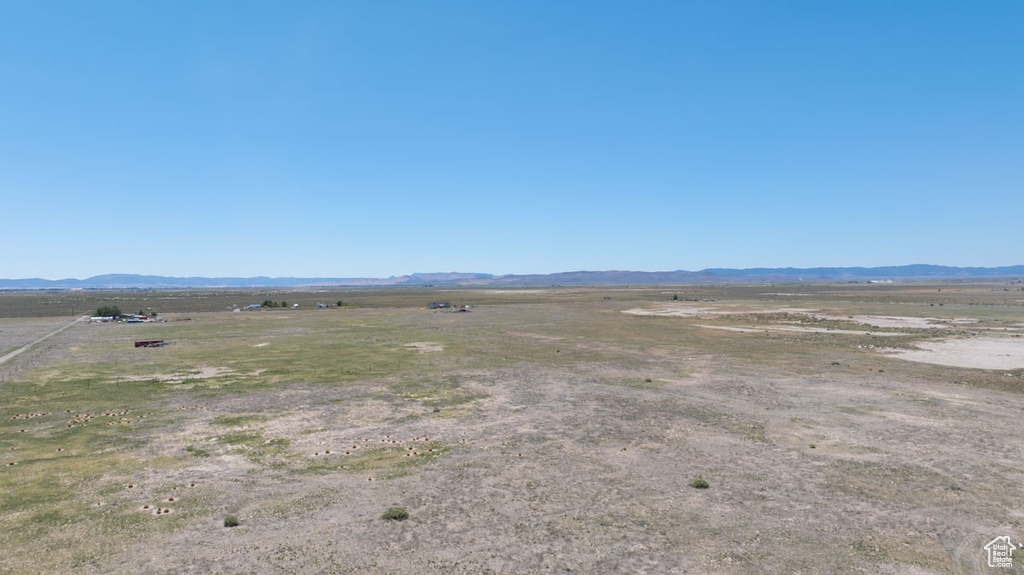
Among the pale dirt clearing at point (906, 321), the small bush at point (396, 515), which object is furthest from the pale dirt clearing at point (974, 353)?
the small bush at point (396, 515)

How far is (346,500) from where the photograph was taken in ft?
52.1

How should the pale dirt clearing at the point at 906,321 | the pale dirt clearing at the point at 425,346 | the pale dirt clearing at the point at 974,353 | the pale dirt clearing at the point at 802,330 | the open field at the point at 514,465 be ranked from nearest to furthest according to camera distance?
the open field at the point at 514,465 < the pale dirt clearing at the point at 974,353 < the pale dirt clearing at the point at 425,346 < the pale dirt clearing at the point at 802,330 < the pale dirt clearing at the point at 906,321

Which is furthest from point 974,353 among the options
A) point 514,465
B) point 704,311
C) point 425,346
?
point 704,311

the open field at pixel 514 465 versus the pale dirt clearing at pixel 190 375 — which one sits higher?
the pale dirt clearing at pixel 190 375

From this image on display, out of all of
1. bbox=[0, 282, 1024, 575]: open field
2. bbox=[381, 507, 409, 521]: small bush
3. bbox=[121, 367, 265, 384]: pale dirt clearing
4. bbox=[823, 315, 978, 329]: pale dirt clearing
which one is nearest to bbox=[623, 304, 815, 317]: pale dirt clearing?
bbox=[823, 315, 978, 329]: pale dirt clearing

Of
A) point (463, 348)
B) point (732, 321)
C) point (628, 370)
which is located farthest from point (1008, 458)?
point (732, 321)

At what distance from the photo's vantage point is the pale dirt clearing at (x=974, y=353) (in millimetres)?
38312

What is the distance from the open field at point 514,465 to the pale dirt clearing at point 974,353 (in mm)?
512

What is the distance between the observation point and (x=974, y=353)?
42.9 metres

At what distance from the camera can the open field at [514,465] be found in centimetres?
1287

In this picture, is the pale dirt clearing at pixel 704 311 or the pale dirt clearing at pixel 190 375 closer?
the pale dirt clearing at pixel 190 375

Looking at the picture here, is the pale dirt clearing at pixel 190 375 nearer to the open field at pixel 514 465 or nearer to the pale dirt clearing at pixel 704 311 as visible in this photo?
the open field at pixel 514 465

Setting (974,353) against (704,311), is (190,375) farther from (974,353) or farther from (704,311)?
(704,311)

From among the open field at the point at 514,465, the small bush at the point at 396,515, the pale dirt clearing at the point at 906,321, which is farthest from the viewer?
the pale dirt clearing at the point at 906,321
